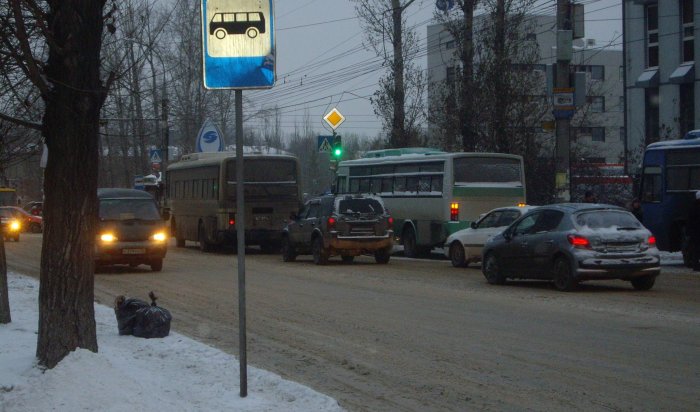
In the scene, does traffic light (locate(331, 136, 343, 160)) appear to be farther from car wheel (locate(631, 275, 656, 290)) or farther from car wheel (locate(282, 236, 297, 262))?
car wheel (locate(631, 275, 656, 290))

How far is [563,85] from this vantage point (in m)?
24.5

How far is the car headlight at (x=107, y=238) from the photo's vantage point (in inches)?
923

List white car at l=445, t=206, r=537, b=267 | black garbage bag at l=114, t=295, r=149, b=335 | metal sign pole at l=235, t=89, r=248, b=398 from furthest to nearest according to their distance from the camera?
white car at l=445, t=206, r=537, b=267, black garbage bag at l=114, t=295, r=149, b=335, metal sign pole at l=235, t=89, r=248, b=398

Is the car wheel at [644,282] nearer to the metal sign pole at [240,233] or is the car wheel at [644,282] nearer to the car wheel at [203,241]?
the metal sign pole at [240,233]

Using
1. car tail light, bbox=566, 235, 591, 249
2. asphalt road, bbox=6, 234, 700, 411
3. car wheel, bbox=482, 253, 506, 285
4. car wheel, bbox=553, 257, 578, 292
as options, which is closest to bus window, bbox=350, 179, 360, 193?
asphalt road, bbox=6, 234, 700, 411

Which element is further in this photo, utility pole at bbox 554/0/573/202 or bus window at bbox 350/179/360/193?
bus window at bbox 350/179/360/193

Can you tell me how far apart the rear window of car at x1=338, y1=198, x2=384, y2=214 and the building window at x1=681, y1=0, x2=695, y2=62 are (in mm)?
18436

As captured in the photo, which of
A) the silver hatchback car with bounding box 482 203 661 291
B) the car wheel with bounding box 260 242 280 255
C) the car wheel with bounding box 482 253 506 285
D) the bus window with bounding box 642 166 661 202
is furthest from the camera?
the car wheel with bounding box 260 242 280 255

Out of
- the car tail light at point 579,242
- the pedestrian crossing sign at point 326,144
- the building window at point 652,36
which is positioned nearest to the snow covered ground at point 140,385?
the car tail light at point 579,242

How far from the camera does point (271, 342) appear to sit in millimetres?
12078

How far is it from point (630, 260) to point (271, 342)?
25.9 feet

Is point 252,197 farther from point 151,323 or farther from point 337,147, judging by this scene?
point 151,323

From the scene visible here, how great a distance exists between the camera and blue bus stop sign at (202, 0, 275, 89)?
764 centimetres

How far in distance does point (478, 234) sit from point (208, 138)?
12.8 meters
